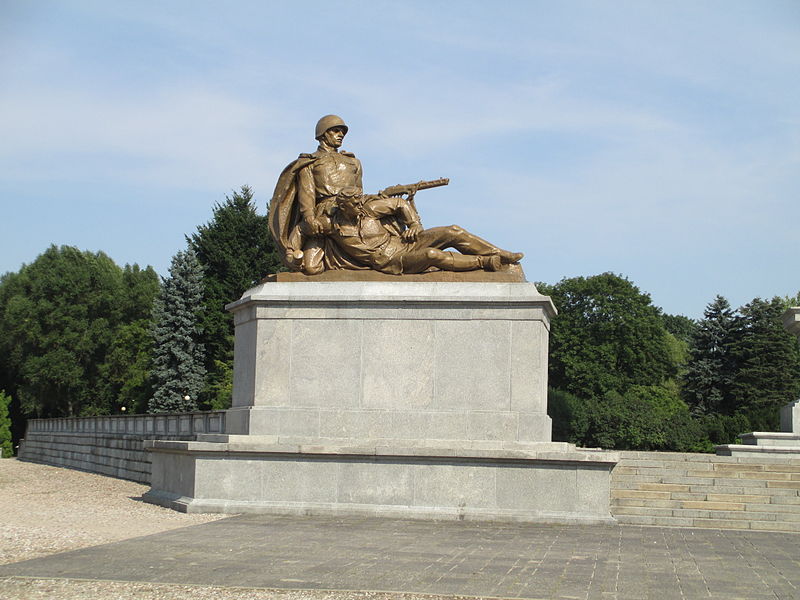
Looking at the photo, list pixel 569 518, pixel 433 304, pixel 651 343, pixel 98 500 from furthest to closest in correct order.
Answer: pixel 651 343 → pixel 98 500 → pixel 433 304 → pixel 569 518

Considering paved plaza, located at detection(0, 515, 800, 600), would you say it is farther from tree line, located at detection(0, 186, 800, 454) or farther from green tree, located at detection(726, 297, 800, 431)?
green tree, located at detection(726, 297, 800, 431)

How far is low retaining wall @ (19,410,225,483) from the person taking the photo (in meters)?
26.7

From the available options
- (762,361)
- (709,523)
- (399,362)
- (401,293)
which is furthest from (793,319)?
(762,361)

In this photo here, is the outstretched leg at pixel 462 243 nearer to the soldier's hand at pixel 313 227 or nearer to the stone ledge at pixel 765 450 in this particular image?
the soldier's hand at pixel 313 227

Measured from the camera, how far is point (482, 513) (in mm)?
14672

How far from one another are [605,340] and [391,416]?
4768 centimetres

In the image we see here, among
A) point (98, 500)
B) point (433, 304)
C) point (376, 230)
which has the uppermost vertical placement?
point (376, 230)

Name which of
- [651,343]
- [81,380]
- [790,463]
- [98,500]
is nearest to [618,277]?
[651,343]

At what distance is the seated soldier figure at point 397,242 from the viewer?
1666cm

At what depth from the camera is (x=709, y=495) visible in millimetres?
16359

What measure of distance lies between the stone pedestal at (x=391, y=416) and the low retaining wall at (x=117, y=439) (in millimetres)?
7616

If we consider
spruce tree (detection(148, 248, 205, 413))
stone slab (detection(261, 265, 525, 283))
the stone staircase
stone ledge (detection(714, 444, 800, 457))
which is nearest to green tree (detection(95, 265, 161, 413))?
spruce tree (detection(148, 248, 205, 413))

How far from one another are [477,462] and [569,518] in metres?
1.55

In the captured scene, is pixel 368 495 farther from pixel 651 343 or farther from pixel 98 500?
pixel 651 343
